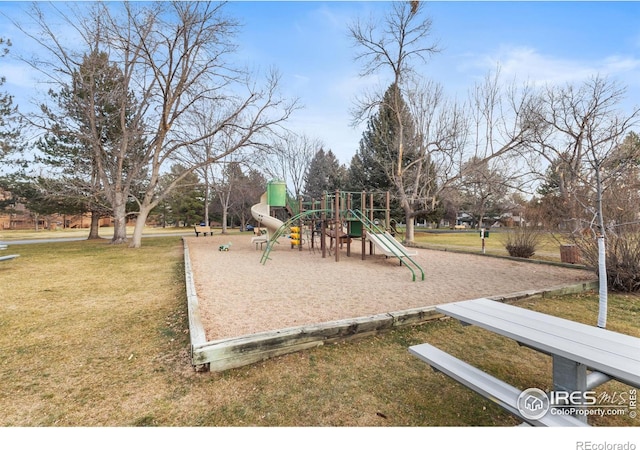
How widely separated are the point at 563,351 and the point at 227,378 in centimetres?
246

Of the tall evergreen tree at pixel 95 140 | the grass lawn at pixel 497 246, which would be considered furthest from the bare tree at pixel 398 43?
the tall evergreen tree at pixel 95 140

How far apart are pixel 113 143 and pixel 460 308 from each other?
20422mm

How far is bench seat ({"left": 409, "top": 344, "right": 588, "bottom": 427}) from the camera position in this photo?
1.67 metres

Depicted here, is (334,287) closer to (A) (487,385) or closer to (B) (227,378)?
(B) (227,378)

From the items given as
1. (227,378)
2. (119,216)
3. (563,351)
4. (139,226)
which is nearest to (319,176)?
(119,216)

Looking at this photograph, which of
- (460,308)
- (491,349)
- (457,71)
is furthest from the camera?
(457,71)

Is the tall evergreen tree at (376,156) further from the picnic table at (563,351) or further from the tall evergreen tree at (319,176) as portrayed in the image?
the picnic table at (563,351)

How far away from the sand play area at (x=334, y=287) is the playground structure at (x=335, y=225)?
58 centimetres

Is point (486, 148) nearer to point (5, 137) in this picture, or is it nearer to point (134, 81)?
point (134, 81)

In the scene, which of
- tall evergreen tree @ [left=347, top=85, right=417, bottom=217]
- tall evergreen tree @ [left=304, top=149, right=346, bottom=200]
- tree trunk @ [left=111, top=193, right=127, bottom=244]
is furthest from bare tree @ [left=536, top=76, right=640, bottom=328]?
tall evergreen tree @ [left=304, top=149, right=346, bottom=200]

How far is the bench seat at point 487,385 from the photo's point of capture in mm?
1672

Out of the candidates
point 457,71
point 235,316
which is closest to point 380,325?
point 235,316

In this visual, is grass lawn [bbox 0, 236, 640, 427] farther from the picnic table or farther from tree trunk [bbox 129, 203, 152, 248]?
tree trunk [bbox 129, 203, 152, 248]

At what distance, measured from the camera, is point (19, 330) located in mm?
3750
